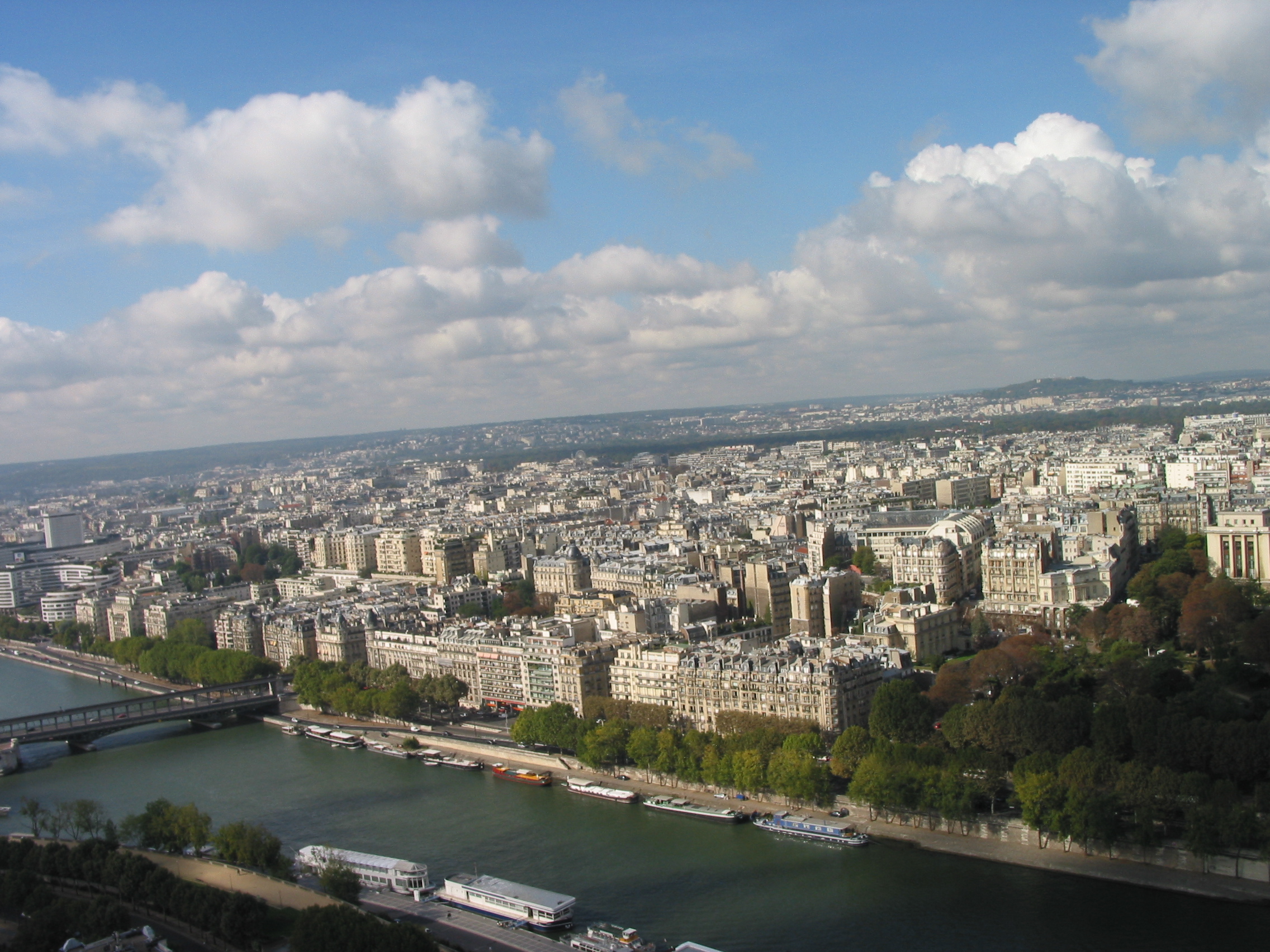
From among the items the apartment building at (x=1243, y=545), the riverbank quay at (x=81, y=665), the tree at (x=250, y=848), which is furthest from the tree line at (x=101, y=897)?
the apartment building at (x=1243, y=545)

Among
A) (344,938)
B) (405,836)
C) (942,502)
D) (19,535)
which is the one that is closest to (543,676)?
(405,836)

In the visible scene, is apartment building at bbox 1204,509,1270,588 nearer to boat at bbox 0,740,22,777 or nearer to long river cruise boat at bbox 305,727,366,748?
long river cruise boat at bbox 305,727,366,748

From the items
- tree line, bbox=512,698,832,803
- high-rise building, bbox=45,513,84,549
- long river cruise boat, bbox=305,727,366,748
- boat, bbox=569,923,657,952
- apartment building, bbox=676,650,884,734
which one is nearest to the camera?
boat, bbox=569,923,657,952

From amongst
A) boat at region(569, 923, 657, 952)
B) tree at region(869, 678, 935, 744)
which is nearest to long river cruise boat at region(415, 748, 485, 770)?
tree at region(869, 678, 935, 744)

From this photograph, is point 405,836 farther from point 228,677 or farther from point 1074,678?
point 228,677

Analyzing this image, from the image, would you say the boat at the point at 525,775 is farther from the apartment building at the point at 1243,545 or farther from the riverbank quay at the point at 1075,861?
the apartment building at the point at 1243,545
